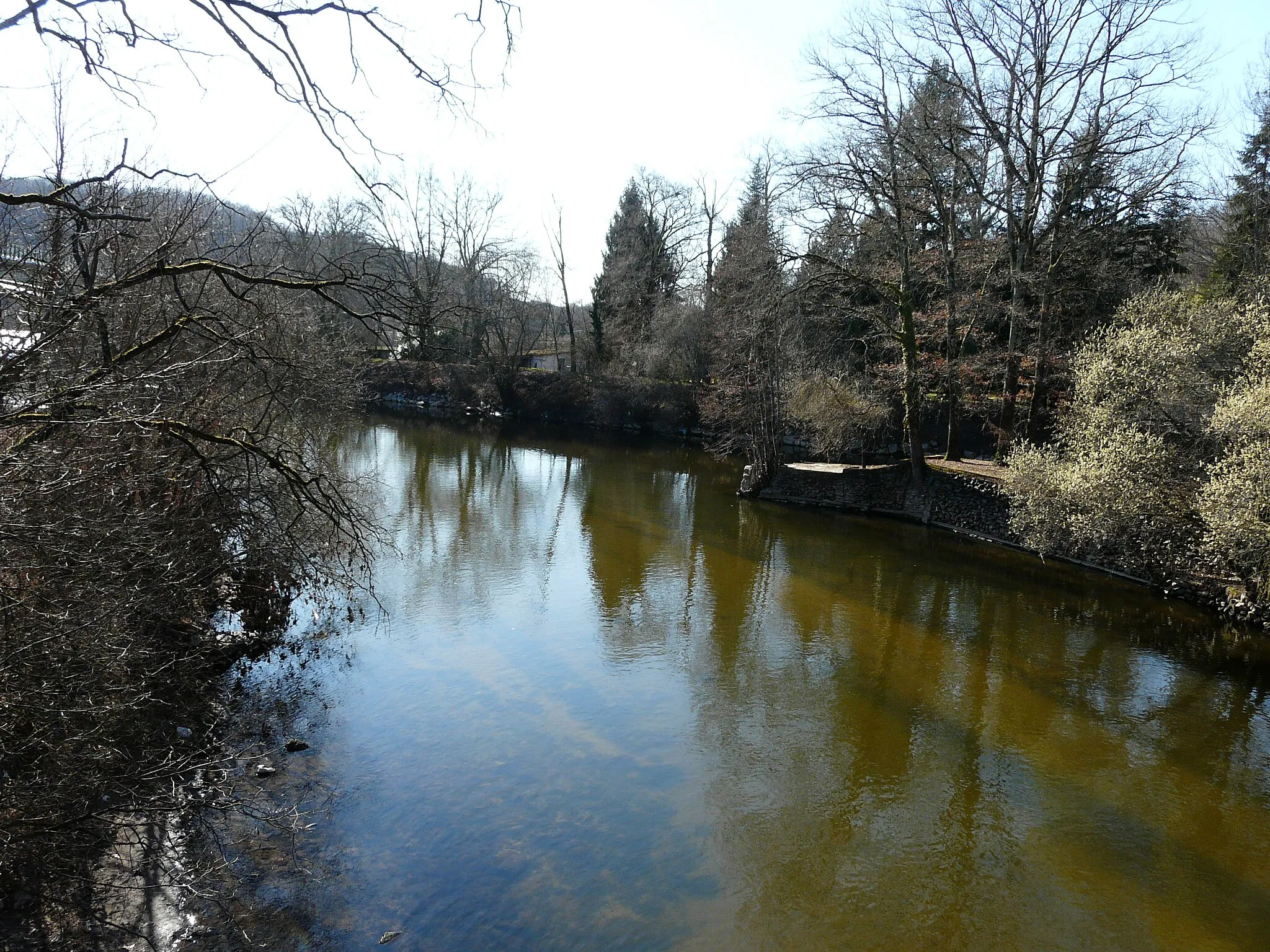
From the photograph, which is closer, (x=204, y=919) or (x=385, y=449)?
(x=204, y=919)

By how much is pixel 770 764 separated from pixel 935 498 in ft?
42.7

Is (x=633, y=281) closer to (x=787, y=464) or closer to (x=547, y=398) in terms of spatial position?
(x=547, y=398)

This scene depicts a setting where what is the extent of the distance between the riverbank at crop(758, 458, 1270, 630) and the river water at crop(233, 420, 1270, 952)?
2.44 feet

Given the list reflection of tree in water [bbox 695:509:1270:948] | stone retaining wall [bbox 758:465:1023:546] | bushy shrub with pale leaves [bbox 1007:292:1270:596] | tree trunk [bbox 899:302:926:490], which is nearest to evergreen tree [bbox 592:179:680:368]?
stone retaining wall [bbox 758:465:1023:546]


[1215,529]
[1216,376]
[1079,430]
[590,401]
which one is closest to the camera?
[1215,529]

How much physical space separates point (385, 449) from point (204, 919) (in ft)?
71.0

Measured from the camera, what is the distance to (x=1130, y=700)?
10430 millimetres

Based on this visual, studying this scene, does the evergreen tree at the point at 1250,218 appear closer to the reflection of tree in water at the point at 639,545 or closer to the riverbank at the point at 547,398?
the reflection of tree in water at the point at 639,545

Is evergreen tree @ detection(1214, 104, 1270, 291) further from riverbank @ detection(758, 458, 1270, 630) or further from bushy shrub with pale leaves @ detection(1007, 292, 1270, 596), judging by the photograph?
riverbank @ detection(758, 458, 1270, 630)

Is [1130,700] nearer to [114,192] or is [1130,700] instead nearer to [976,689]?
[976,689]

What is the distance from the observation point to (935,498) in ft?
65.1

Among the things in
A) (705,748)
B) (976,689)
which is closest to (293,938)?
(705,748)

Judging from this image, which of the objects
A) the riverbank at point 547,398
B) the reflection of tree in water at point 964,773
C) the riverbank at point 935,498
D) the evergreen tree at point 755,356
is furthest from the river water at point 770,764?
the riverbank at point 547,398

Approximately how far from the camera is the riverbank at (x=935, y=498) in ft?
50.3
